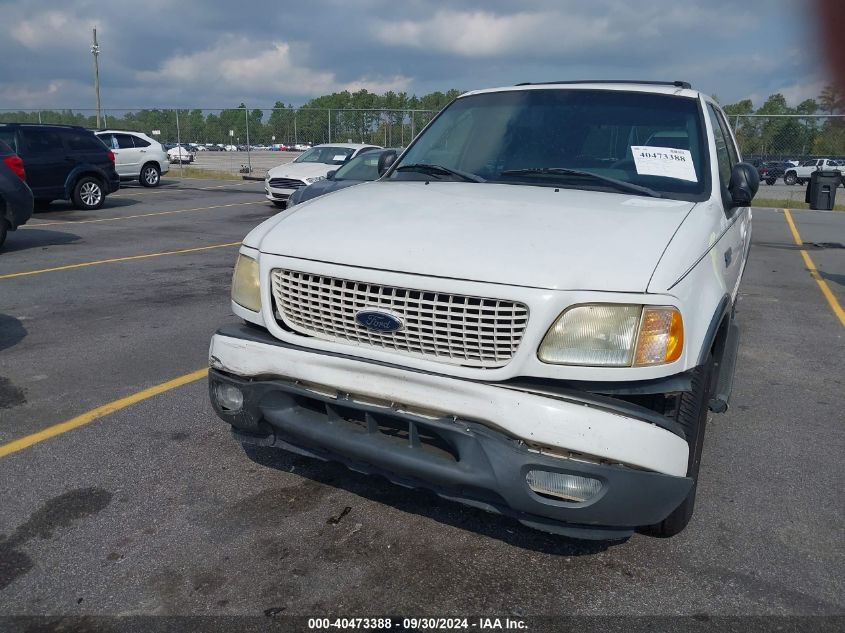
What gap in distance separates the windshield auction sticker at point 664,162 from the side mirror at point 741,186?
1.21 feet

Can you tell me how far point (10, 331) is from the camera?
20.3 ft

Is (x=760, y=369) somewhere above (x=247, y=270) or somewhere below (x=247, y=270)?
below

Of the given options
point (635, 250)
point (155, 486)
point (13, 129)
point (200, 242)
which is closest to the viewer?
point (635, 250)

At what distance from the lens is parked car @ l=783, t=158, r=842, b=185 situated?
32.0 m

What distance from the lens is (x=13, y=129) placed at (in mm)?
15031

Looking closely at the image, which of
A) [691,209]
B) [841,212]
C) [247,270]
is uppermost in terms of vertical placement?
[691,209]

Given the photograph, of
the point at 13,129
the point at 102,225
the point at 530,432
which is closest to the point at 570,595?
the point at 530,432

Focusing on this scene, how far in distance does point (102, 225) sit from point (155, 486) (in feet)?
37.8

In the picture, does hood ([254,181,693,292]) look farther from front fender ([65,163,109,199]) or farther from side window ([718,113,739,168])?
front fender ([65,163,109,199])

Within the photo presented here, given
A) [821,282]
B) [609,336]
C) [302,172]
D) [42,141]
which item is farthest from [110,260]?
[821,282]

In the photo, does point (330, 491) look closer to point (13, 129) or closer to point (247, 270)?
point (247, 270)

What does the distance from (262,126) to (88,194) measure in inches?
719

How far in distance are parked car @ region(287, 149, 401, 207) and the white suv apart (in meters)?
8.06

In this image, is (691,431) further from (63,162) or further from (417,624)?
(63,162)
